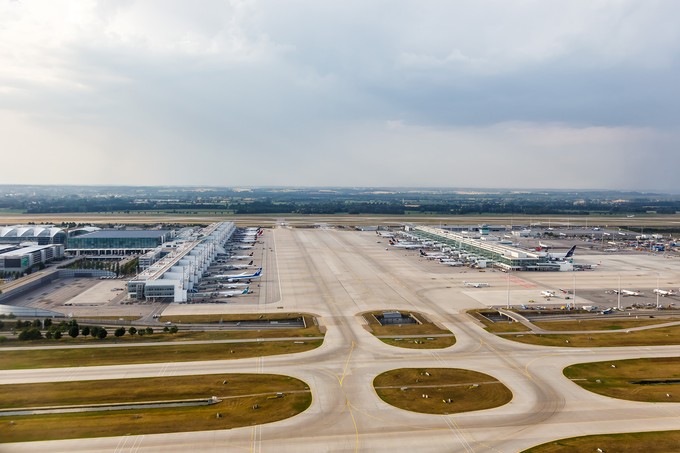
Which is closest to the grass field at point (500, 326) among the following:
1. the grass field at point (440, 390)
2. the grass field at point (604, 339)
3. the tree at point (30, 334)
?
the grass field at point (604, 339)

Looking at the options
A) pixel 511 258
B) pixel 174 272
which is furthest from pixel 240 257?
pixel 511 258

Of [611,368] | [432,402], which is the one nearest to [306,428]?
[432,402]

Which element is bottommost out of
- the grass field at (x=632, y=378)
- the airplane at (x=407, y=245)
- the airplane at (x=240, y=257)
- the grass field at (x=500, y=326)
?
the grass field at (x=632, y=378)

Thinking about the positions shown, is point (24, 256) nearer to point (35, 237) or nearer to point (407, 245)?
point (35, 237)

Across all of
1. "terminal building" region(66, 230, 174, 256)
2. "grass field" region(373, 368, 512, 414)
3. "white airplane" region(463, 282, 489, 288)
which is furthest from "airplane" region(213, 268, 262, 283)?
"grass field" region(373, 368, 512, 414)

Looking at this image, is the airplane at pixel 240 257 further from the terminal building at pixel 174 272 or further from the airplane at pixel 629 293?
the airplane at pixel 629 293

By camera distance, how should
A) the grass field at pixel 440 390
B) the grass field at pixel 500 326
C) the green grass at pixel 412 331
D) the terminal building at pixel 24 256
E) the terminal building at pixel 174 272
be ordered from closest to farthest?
the grass field at pixel 440 390, the green grass at pixel 412 331, the grass field at pixel 500 326, the terminal building at pixel 174 272, the terminal building at pixel 24 256

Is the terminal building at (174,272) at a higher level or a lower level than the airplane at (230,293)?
higher
